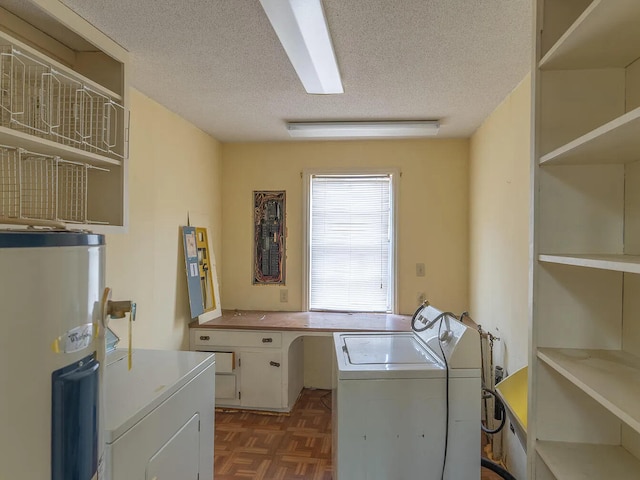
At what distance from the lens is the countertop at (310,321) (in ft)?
9.92

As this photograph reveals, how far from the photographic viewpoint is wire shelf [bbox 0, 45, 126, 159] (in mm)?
1463

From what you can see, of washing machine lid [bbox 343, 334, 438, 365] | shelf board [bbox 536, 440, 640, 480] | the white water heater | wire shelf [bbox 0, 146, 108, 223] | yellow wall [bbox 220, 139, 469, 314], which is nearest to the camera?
the white water heater

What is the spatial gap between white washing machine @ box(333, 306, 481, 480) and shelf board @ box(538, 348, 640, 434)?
683 millimetres

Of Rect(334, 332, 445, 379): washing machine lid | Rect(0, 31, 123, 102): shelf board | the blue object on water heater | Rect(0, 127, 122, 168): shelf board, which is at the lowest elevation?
Rect(334, 332, 445, 379): washing machine lid

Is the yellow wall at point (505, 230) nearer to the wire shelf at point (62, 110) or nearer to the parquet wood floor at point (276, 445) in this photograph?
the parquet wood floor at point (276, 445)

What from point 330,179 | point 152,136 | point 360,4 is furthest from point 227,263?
point 360,4

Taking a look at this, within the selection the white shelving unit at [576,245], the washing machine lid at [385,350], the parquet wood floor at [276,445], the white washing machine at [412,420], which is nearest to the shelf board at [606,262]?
the white shelving unit at [576,245]

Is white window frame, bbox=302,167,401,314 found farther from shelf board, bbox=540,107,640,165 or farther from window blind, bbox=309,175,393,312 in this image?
shelf board, bbox=540,107,640,165

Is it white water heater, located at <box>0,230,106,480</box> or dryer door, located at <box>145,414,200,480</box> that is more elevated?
white water heater, located at <box>0,230,106,480</box>

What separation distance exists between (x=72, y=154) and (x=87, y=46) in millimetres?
598

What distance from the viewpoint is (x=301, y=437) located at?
9.09 ft

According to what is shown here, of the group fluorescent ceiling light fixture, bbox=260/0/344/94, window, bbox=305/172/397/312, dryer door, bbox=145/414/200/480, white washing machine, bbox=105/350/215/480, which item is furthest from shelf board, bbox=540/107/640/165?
window, bbox=305/172/397/312

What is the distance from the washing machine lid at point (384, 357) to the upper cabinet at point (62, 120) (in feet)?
4.35

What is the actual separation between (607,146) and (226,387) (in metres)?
2.98
